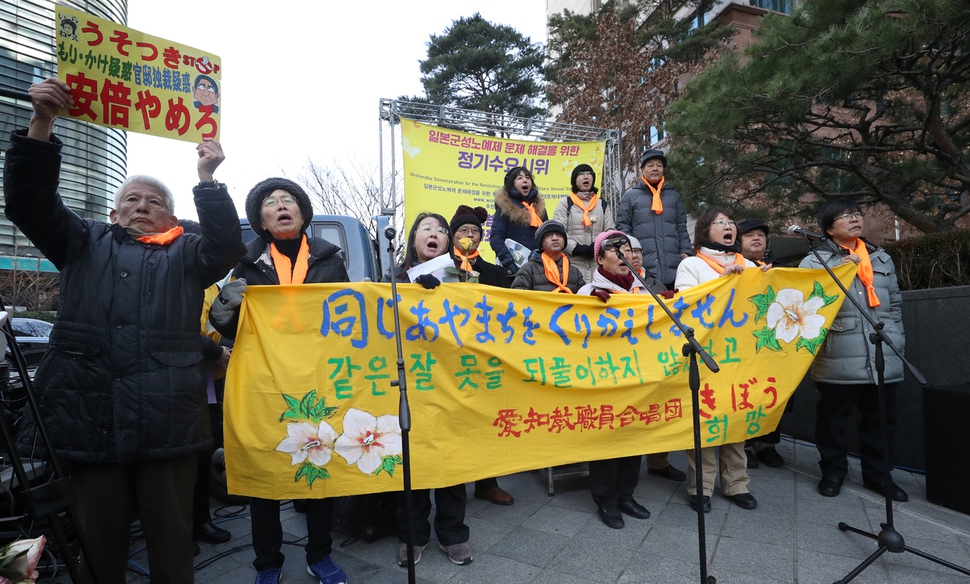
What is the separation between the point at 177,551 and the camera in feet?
6.96

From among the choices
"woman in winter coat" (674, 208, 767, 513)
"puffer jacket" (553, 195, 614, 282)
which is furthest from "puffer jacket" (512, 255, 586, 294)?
"puffer jacket" (553, 195, 614, 282)

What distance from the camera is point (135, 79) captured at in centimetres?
218

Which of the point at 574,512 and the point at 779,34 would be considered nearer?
the point at 574,512

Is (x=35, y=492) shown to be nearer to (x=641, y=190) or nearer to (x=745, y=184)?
(x=641, y=190)

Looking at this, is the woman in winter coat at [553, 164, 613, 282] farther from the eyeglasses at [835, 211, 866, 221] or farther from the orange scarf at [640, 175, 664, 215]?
the eyeglasses at [835, 211, 866, 221]

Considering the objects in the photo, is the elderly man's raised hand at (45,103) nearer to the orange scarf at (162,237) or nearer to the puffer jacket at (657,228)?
the orange scarf at (162,237)

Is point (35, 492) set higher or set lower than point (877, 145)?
lower

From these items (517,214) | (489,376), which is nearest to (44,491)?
(489,376)

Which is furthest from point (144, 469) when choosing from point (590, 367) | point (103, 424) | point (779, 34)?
point (779, 34)

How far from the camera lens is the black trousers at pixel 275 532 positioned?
2.57m

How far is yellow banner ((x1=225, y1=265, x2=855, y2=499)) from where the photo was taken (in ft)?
8.82

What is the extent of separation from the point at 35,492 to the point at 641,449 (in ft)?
9.56

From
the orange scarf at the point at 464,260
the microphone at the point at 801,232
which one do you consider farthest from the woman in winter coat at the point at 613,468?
the microphone at the point at 801,232

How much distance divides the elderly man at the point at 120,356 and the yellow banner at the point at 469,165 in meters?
4.78
